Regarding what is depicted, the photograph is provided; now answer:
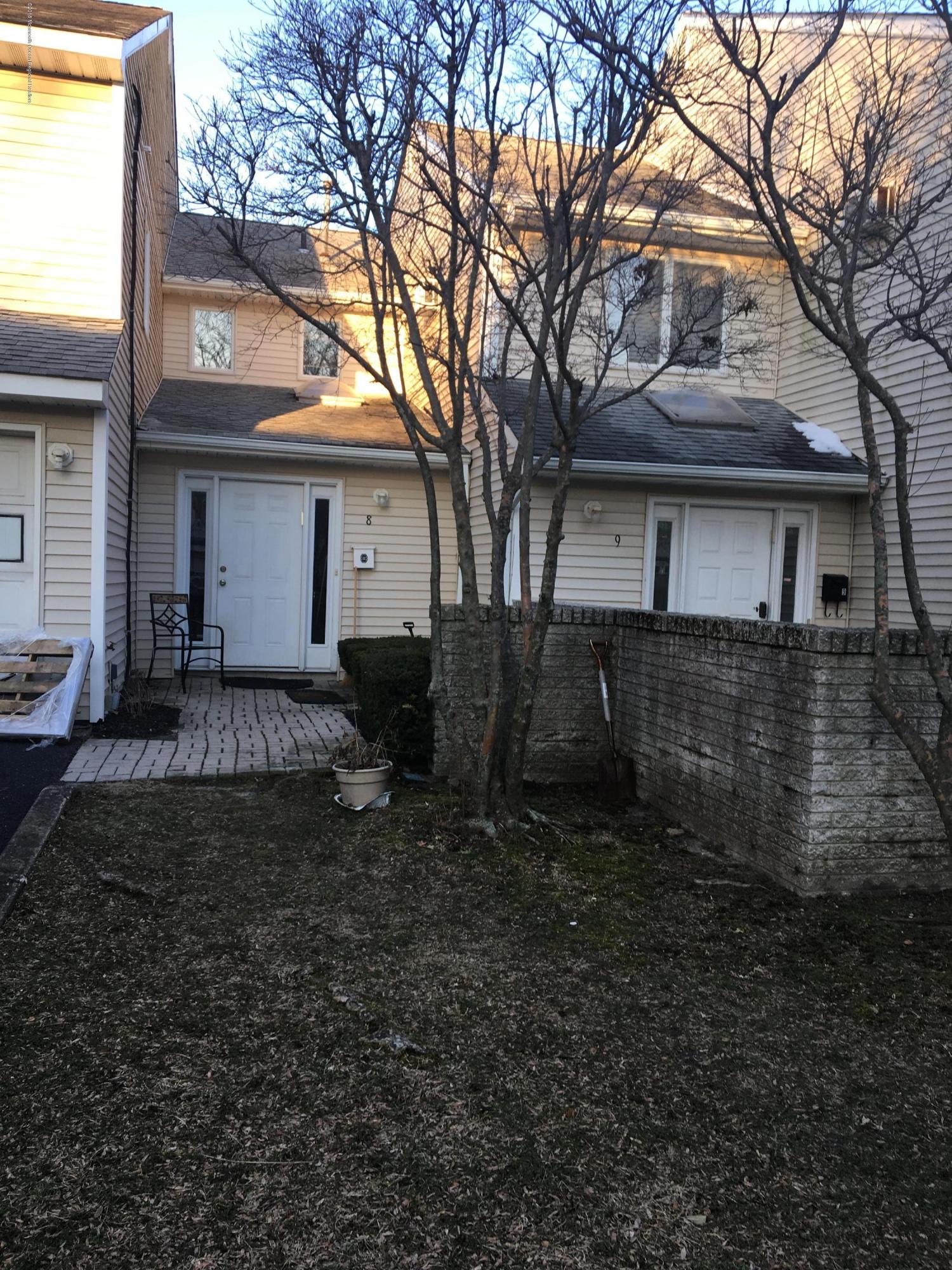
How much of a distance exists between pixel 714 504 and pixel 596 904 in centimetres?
678

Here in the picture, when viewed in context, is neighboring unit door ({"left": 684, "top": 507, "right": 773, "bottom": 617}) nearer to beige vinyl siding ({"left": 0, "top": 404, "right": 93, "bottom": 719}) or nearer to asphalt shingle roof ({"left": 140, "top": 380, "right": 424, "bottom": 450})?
asphalt shingle roof ({"left": 140, "top": 380, "right": 424, "bottom": 450})

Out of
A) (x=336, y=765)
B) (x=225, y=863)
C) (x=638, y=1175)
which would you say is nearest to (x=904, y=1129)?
(x=638, y=1175)

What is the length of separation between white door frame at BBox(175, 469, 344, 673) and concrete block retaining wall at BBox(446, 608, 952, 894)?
20.9ft

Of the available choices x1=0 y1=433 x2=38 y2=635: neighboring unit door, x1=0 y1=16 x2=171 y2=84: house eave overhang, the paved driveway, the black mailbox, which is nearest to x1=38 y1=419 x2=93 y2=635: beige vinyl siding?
x1=0 y1=433 x2=38 y2=635: neighboring unit door

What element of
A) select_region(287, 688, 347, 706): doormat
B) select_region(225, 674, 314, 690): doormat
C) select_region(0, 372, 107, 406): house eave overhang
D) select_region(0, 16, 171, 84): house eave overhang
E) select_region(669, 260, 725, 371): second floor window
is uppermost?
select_region(0, 16, 171, 84): house eave overhang

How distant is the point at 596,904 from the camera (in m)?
4.29

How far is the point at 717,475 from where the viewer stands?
31.4 ft

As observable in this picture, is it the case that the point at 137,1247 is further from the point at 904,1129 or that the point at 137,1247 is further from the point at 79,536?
the point at 79,536

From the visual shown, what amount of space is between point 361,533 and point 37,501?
13.8 ft

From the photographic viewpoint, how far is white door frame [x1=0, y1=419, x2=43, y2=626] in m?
7.81

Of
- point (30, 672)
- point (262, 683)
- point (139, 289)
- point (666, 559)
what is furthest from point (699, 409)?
point (30, 672)

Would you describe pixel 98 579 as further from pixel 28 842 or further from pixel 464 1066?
pixel 464 1066

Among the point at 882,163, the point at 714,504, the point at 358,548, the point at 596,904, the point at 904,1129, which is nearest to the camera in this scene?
the point at 904,1129

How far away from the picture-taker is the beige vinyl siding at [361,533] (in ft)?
35.5
